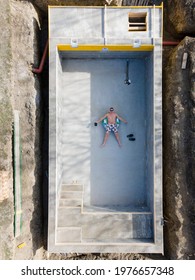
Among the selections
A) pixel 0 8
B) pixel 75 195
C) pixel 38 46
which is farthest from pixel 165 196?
pixel 0 8

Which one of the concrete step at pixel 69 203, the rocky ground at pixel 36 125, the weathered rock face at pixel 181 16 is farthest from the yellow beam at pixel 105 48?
the concrete step at pixel 69 203

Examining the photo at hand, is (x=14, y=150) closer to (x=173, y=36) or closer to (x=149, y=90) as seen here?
(x=149, y=90)

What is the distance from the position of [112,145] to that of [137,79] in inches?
107

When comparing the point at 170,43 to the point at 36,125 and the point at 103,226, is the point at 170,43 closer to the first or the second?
the point at 36,125

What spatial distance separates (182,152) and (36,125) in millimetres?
5110

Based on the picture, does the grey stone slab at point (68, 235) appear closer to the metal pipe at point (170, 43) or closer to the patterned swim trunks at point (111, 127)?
the patterned swim trunks at point (111, 127)

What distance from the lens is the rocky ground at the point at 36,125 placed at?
7746 millimetres

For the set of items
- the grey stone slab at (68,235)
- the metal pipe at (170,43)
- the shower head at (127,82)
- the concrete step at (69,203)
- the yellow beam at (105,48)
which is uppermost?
the metal pipe at (170,43)

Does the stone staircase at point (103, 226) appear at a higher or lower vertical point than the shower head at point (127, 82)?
lower

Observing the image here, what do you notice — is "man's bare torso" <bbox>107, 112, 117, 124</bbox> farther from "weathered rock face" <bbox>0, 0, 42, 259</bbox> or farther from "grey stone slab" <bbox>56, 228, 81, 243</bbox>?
"grey stone slab" <bbox>56, 228, 81, 243</bbox>

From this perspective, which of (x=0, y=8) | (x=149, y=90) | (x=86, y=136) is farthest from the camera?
(x=86, y=136)

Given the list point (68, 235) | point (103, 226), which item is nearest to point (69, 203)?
point (68, 235)

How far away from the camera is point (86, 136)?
9.38 m

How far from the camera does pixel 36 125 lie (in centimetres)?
860
